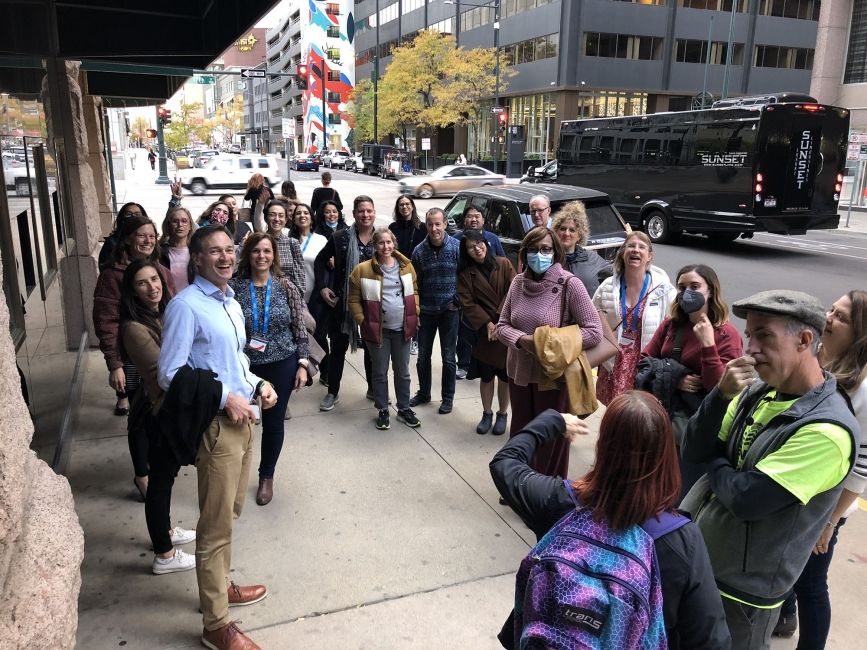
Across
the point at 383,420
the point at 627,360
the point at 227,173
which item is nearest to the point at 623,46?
the point at 227,173

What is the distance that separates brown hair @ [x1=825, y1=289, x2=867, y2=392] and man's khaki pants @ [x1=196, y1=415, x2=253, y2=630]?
8.51 ft

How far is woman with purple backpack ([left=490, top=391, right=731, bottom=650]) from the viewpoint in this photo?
5.08ft

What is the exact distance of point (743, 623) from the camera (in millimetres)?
2188

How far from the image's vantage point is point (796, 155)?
590 inches

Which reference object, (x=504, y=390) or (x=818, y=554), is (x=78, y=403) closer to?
(x=504, y=390)

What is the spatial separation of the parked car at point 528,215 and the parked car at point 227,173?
996 inches

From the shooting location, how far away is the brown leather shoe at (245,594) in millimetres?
3408

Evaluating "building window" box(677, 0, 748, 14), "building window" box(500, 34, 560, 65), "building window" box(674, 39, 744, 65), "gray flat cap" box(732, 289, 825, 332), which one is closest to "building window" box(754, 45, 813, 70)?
"building window" box(674, 39, 744, 65)

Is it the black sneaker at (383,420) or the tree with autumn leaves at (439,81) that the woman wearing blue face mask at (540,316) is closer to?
the black sneaker at (383,420)

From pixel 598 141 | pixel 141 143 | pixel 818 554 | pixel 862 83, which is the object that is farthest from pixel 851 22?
pixel 141 143

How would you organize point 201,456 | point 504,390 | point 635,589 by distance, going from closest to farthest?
1. point 635,589
2. point 201,456
3. point 504,390

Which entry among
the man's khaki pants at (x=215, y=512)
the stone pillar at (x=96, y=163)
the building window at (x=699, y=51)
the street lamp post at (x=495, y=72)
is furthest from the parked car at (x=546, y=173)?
the man's khaki pants at (x=215, y=512)

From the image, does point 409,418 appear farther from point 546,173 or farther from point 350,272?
point 546,173

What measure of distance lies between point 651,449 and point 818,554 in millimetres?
1675
